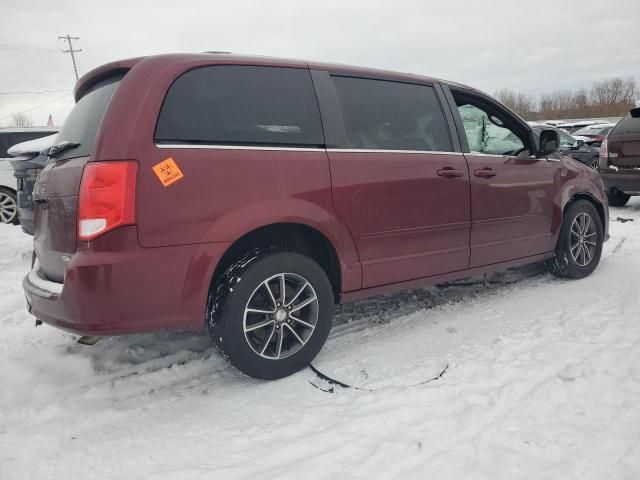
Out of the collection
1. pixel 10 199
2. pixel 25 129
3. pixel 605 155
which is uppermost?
pixel 25 129

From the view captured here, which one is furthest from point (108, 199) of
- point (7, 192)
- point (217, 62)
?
point (7, 192)

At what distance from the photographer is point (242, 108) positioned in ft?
8.34

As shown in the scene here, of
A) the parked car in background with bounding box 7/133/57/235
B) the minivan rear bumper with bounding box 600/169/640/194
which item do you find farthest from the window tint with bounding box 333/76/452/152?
the minivan rear bumper with bounding box 600/169/640/194

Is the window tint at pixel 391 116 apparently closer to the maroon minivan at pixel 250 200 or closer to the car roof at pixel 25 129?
the maroon minivan at pixel 250 200

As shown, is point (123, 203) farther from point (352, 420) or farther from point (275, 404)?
point (352, 420)

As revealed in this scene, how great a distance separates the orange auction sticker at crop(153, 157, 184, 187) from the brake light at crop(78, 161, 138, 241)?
10 centimetres

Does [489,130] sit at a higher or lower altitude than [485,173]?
higher

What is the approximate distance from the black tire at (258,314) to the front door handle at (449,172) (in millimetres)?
1181

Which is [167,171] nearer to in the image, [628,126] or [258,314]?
[258,314]

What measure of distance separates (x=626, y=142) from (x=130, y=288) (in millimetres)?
8131

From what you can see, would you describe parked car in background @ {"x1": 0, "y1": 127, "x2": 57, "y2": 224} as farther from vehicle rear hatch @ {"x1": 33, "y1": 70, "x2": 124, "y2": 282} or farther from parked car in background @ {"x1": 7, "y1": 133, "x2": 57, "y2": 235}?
vehicle rear hatch @ {"x1": 33, "y1": 70, "x2": 124, "y2": 282}

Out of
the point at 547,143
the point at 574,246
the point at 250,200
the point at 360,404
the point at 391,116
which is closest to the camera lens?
the point at 360,404

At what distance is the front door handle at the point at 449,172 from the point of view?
3.28m

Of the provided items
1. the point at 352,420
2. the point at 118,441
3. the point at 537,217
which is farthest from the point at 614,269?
the point at 118,441
